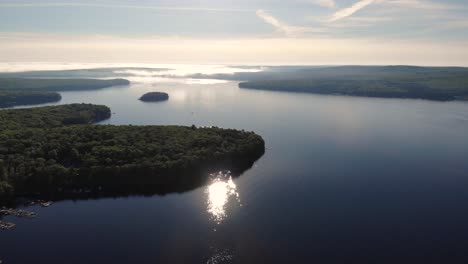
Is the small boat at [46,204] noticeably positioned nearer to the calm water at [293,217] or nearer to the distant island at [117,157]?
the calm water at [293,217]

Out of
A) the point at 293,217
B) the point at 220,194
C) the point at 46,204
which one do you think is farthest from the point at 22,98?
the point at 293,217

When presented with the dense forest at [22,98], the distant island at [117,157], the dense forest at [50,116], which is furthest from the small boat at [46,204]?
the dense forest at [22,98]

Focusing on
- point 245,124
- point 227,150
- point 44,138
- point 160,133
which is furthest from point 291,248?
point 245,124

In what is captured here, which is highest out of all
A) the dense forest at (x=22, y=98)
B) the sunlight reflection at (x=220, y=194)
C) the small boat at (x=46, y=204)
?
the dense forest at (x=22, y=98)

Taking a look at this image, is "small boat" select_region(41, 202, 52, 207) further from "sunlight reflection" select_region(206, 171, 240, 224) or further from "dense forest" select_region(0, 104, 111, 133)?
"dense forest" select_region(0, 104, 111, 133)

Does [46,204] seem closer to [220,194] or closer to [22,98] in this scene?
[220,194]

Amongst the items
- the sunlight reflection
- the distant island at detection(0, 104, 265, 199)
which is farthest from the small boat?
the sunlight reflection
